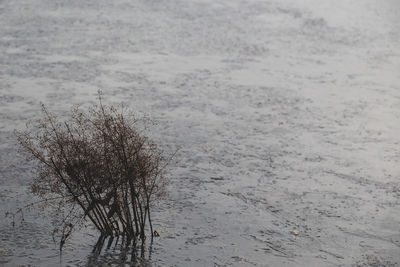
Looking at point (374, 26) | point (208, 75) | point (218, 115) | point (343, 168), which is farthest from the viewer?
point (374, 26)

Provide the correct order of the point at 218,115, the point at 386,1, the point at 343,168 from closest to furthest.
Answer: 1. the point at 343,168
2. the point at 218,115
3. the point at 386,1

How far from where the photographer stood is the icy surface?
8.45m

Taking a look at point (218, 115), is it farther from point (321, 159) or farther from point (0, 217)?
point (0, 217)

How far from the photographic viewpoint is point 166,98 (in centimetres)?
1395

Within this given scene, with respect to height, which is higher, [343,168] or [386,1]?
[386,1]

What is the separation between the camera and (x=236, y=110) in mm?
13516

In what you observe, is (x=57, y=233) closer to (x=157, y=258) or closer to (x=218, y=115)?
(x=157, y=258)

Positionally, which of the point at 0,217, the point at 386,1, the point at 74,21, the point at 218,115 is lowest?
the point at 0,217

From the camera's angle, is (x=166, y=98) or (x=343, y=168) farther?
(x=166, y=98)

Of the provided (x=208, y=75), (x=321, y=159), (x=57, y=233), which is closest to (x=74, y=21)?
(x=208, y=75)

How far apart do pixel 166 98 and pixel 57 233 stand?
6.11m

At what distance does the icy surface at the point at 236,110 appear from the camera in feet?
27.7

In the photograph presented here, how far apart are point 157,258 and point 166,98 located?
21.5 feet

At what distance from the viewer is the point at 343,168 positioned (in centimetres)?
1104
